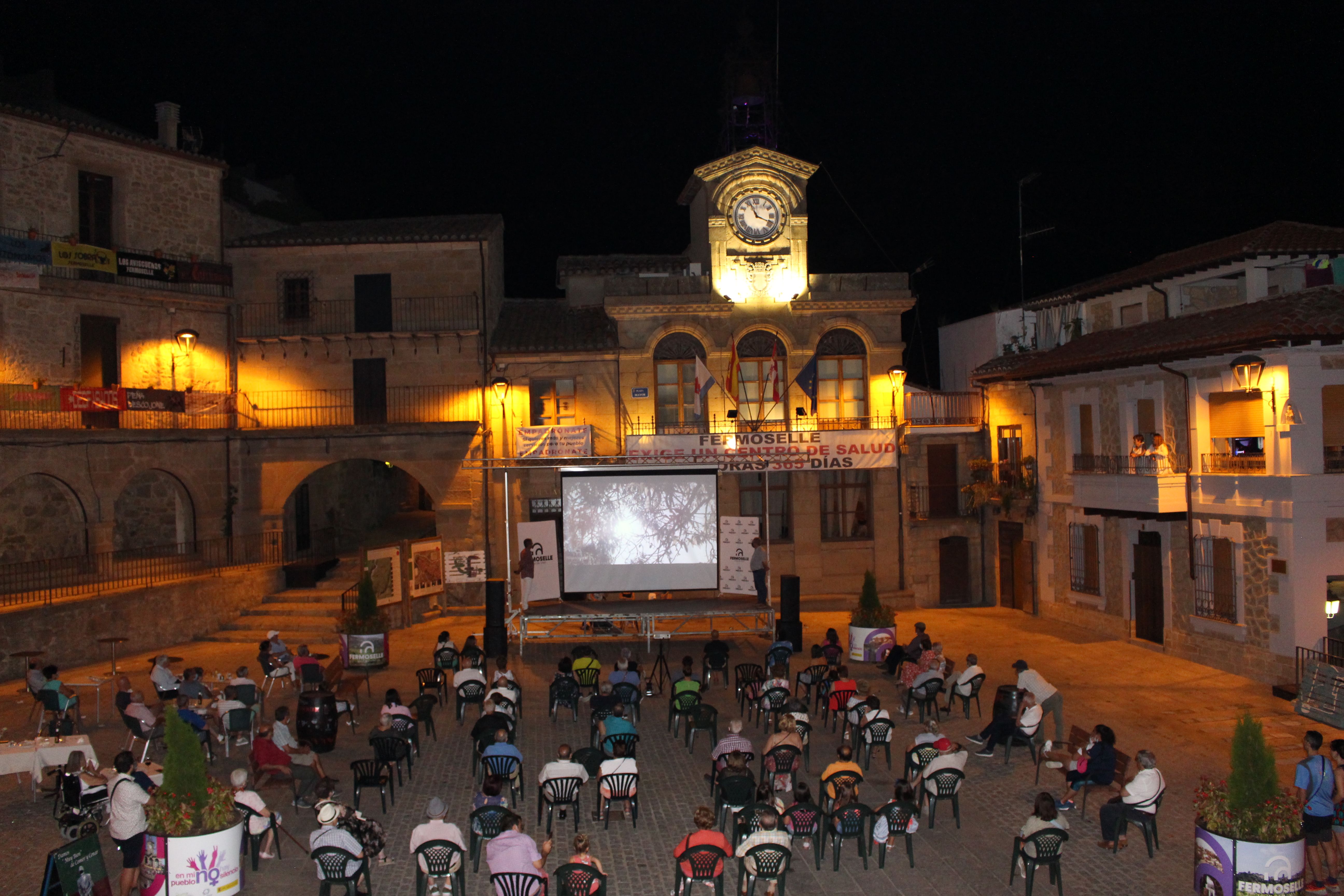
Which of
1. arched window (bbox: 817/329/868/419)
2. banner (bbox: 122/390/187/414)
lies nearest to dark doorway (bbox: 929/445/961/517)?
arched window (bbox: 817/329/868/419)

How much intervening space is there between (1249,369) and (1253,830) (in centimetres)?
1099

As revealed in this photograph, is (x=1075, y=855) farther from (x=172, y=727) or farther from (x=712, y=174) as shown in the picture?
(x=712, y=174)

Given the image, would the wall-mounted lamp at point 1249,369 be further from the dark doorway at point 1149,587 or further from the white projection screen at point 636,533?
the white projection screen at point 636,533

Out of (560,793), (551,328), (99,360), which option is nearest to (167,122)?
(99,360)

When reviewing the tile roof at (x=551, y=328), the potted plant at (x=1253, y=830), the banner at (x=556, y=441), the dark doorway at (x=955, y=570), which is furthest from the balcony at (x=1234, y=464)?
the tile roof at (x=551, y=328)

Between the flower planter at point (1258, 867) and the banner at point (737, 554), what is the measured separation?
41.6 ft

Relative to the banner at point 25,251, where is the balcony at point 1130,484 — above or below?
below

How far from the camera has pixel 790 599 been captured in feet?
66.7

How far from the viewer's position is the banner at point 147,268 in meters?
23.2

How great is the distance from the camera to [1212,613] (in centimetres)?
1856

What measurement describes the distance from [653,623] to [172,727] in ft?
40.5

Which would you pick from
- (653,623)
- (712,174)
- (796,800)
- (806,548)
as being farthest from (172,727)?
(712,174)

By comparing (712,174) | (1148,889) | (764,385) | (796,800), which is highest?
(712,174)

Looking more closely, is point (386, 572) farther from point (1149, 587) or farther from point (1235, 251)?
point (1235, 251)
